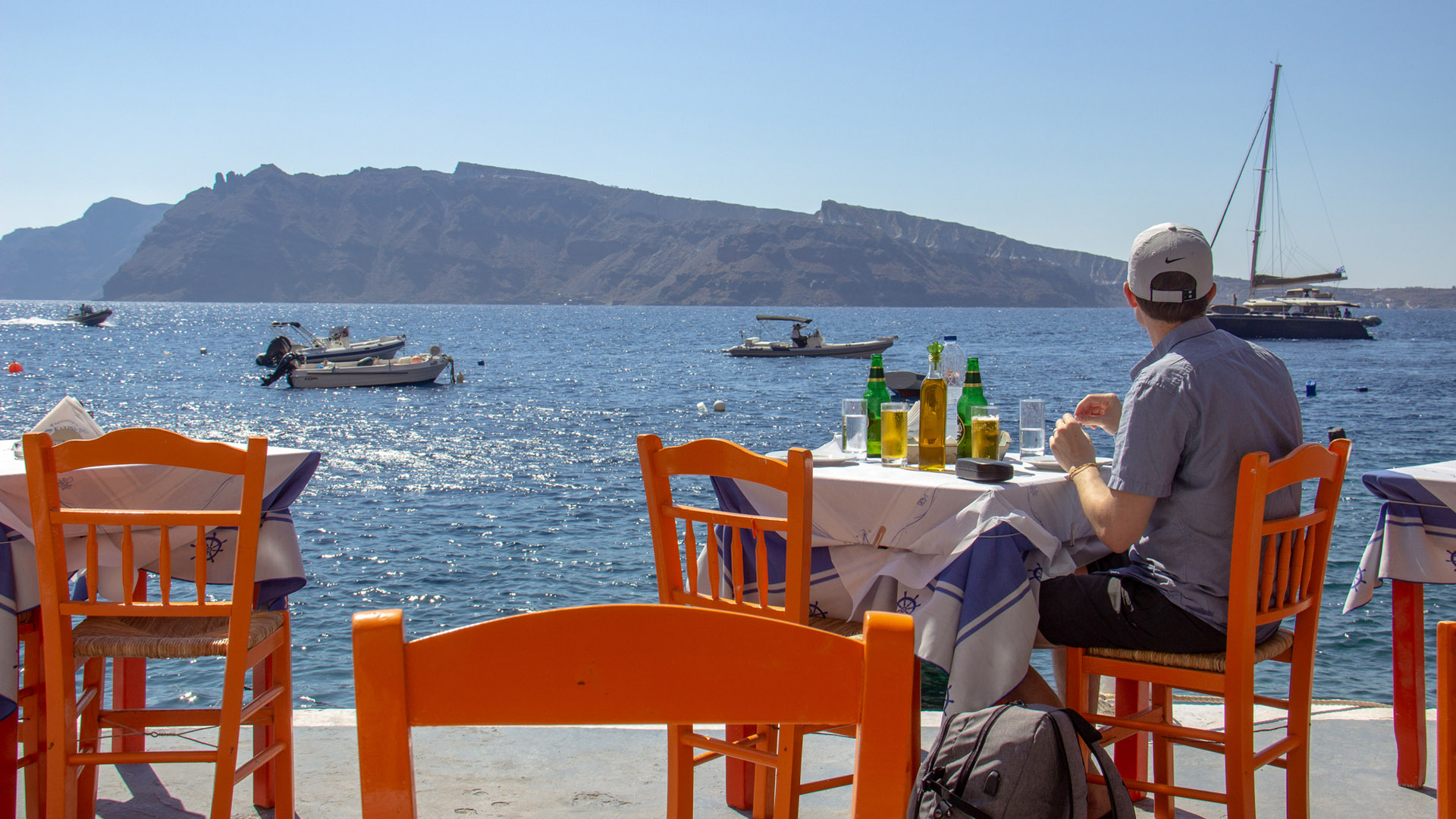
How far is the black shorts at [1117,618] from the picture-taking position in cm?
208

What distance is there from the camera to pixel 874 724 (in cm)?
71

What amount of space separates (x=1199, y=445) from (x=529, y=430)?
22.0m

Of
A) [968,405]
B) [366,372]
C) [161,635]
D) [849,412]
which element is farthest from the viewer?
[366,372]

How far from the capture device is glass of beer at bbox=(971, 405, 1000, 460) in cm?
257

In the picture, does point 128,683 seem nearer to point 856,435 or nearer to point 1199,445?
point 856,435

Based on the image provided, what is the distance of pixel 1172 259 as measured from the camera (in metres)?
2.16

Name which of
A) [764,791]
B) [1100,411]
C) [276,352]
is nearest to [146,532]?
[764,791]

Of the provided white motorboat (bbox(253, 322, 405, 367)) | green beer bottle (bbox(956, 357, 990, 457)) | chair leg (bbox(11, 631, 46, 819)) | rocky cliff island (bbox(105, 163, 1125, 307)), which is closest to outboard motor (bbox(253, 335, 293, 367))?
white motorboat (bbox(253, 322, 405, 367))

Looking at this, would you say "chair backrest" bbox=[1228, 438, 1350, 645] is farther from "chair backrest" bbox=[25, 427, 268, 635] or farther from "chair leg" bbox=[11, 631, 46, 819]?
"chair leg" bbox=[11, 631, 46, 819]

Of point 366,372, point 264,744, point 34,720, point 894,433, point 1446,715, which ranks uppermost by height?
point 894,433

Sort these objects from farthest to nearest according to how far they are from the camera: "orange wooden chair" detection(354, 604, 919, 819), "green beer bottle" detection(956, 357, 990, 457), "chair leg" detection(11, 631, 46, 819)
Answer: "green beer bottle" detection(956, 357, 990, 457) → "chair leg" detection(11, 631, 46, 819) → "orange wooden chair" detection(354, 604, 919, 819)

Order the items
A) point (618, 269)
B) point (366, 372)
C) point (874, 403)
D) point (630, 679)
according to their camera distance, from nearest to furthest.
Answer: point (630, 679)
point (874, 403)
point (366, 372)
point (618, 269)

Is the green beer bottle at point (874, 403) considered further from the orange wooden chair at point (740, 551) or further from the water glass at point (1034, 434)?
the orange wooden chair at point (740, 551)

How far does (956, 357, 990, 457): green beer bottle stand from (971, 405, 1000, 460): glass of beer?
0.02 m
